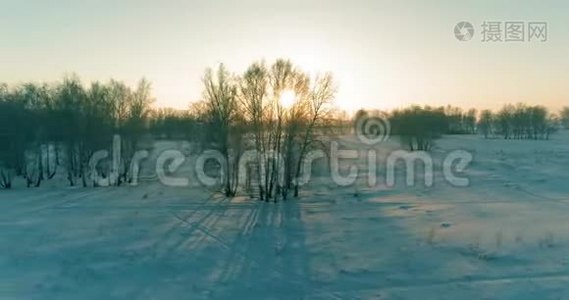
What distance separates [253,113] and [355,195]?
8.74 meters

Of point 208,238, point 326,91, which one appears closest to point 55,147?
point 326,91

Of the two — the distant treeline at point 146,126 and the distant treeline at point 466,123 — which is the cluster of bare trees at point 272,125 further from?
the distant treeline at point 466,123

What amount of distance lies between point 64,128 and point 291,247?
3130 cm

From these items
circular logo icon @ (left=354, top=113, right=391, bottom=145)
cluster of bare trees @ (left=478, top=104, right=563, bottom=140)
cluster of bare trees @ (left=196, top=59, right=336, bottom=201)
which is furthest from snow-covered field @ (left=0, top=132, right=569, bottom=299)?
cluster of bare trees @ (left=478, top=104, right=563, bottom=140)

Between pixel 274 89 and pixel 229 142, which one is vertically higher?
pixel 274 89

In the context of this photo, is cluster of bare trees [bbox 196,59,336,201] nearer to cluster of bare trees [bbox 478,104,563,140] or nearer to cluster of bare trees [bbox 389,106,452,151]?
cluster of bare trees [bbox 389,106,452,151]

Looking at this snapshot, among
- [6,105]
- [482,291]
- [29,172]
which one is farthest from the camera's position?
[29,172]

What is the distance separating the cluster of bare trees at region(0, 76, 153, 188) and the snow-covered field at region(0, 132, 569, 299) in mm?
11035

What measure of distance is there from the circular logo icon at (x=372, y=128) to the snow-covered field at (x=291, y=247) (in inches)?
2480

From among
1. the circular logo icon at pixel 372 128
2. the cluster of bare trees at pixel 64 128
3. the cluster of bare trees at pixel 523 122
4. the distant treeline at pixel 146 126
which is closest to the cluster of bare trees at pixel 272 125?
the distant treeline at pixel 146 126

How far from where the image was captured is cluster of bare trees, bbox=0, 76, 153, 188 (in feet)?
135

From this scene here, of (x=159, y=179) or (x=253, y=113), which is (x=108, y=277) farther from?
(x=159, y=179)

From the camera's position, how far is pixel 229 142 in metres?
33.6

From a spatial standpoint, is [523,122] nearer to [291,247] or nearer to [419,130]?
[419,130]
